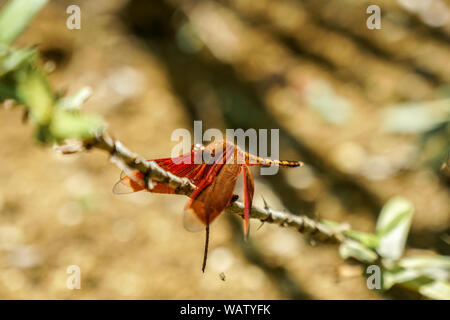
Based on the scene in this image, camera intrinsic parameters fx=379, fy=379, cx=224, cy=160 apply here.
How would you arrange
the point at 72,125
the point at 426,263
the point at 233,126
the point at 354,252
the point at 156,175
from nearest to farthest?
the point at 72,125
the point at 156,175
the point at 354,252
the point at 426,263
the point at 233,126

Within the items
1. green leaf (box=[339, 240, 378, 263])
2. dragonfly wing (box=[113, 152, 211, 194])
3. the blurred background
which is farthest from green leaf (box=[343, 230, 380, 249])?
dragonfly wing (box=[113, 152, 211, 194])

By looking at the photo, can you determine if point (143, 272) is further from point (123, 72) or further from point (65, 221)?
point (123, 72)

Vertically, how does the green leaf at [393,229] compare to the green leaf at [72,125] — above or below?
below

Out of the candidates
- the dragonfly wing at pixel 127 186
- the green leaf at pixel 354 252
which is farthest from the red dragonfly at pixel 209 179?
the green leaf at pixel 354 252

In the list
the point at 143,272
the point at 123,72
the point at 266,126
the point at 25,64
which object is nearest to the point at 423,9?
the point at 266,126

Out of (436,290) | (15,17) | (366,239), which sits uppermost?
(15,17)

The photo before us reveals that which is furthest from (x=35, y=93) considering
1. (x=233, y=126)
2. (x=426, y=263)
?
(x=233, y=126)

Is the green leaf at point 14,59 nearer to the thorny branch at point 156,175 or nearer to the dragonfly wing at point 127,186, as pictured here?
the thorny branch at point 156,175

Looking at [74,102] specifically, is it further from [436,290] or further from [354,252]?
[436,290]
